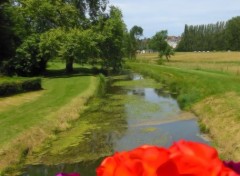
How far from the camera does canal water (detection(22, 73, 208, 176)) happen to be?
13.8 meters

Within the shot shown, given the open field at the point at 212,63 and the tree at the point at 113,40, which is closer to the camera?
the tree at the point at 113,40

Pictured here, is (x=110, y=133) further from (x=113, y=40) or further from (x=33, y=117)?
(x=113, y=40)

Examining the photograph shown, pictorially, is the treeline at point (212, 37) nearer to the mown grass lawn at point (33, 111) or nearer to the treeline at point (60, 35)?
the treeline at point (60, 35)

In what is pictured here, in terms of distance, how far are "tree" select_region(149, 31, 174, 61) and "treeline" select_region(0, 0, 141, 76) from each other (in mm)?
40805

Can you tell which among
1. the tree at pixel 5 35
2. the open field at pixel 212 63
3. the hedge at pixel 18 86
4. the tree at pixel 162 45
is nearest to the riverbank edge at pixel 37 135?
the hedge at pixel 18 86

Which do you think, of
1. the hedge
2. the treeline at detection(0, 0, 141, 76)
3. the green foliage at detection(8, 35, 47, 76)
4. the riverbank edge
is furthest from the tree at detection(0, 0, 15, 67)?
the green foliage at detection(8, 35, 47, 76)

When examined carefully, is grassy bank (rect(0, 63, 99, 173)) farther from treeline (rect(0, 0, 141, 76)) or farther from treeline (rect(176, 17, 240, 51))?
treeline (rect(176, 17, 240, 51))

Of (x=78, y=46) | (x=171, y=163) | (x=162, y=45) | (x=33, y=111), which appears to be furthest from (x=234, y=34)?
(x=171, y=163)

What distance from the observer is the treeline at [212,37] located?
412 ft

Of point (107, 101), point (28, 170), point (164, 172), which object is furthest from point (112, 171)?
point (107, 101)

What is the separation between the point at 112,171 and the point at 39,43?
44.3 meters

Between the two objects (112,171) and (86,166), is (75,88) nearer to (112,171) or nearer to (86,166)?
(86,166)

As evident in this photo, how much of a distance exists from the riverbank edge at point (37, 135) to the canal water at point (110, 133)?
0.30m

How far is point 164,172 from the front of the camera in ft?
3.80
